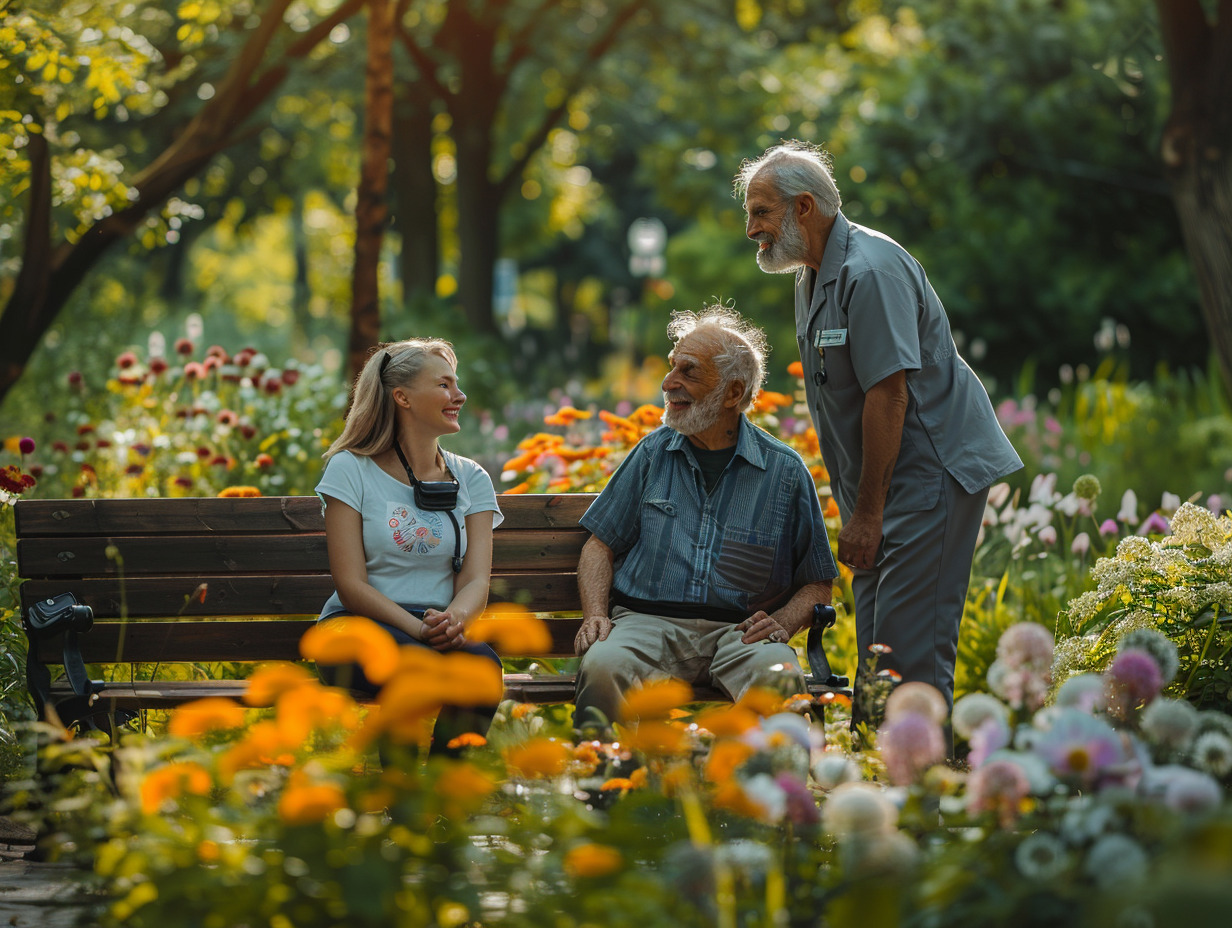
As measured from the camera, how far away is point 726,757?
68.4 inches

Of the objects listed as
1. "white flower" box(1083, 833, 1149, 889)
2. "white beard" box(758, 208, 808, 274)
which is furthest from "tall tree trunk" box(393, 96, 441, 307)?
"white flower" box(1083, 833, 1149, 889)

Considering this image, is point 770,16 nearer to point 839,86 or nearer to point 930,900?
point 839,86

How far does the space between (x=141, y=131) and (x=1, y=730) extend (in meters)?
11.2

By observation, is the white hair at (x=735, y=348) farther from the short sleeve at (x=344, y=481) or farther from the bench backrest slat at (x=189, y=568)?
the short sleeve at (x=344, y=481)

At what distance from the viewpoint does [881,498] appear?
3.30m

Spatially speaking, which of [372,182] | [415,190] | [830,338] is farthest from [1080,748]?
[415,190]

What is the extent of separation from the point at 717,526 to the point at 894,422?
0.67m

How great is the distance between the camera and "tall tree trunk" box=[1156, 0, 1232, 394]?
5.56 metres

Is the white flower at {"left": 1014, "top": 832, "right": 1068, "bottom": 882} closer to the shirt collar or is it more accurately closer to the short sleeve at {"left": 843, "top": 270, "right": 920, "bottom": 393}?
the short sleeve at {"left": 843, "top": 270, "right": 920, "bottom": 393}

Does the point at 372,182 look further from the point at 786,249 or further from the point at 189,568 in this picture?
the point at 786,249

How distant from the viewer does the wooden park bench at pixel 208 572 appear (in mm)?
3631

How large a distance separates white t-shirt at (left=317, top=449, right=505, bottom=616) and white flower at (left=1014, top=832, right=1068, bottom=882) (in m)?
2.17

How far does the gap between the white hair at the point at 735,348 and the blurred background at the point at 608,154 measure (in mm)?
2923

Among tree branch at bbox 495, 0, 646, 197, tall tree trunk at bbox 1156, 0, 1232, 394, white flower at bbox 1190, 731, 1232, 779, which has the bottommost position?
white flower at bbox 1190, 731, 1232, 779
